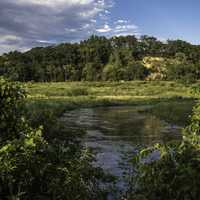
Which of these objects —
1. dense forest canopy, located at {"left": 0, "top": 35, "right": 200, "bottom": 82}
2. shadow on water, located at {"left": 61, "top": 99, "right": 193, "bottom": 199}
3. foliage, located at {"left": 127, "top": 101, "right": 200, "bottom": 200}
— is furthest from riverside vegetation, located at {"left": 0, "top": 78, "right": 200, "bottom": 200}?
dense forest canopy, located at {"left": 0, "top": 35, "right": 200, "bottom": 82}

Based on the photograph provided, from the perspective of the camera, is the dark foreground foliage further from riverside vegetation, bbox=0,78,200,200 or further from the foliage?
the foliage

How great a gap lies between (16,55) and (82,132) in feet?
577

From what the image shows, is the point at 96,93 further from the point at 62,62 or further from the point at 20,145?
the point at 20,145

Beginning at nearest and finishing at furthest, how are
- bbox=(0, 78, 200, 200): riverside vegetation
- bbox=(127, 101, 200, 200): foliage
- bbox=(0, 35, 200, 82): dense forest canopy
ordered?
bbox=(0, 78, 200, 200): riverside vegetation < bbox=(127, 101, 200, 200): foliage < bbox=(0, 35, 200, 82): dense forest canopy

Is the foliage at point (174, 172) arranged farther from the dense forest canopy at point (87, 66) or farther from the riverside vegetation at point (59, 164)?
the dense forest canopy at point (87, 66)

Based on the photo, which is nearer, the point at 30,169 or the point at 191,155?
the point at 30,169

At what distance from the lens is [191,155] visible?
32.6 ft

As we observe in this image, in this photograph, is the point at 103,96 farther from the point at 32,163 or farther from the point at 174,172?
the point at 32,163

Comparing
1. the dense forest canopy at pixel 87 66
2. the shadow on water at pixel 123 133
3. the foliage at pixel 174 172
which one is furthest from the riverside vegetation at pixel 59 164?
the dense forest canopy at pixel 87 66

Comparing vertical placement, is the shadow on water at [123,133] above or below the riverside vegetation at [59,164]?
below

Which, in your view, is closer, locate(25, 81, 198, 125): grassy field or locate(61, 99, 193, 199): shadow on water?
locate(61, 99, 193, 199): shadow on water

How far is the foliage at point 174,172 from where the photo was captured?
30.7 ft

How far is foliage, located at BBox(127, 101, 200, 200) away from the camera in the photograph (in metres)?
9.36

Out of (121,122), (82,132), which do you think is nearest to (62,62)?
(121,122)
